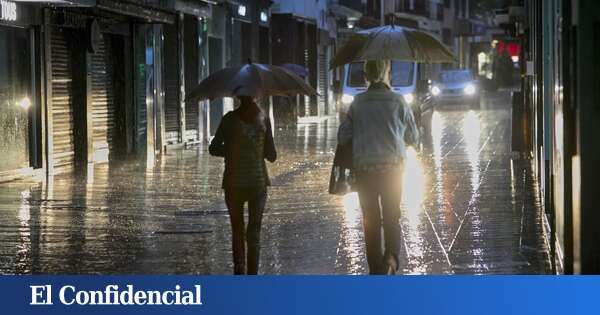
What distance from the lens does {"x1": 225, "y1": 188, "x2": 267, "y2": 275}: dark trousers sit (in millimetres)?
10477

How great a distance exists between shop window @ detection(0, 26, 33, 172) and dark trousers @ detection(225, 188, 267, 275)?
11218mm

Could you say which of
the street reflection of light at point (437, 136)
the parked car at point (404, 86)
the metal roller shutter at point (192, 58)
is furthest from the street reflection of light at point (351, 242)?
the parked car at point (404, 86)

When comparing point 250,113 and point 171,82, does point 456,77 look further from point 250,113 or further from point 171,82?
point 250,113

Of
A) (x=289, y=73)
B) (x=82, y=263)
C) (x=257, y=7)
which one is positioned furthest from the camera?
(x=257, y=7)

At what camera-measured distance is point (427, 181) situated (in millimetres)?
20438

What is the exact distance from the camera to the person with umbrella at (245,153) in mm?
A: 10461

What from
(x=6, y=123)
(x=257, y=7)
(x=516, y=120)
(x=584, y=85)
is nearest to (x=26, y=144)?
(x=6, y=123)

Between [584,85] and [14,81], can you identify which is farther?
[14,81]

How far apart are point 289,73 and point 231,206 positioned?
1302 mm

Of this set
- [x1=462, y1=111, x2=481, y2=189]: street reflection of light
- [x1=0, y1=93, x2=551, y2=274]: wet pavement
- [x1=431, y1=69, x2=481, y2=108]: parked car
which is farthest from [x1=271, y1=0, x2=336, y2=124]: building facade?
[x1=0, y1=93, x2=551, y2=274]: wet pavement

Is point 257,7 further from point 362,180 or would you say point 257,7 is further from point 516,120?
point 362,180

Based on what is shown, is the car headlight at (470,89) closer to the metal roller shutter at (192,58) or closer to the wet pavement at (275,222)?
the metal roller shutter at (192,58)

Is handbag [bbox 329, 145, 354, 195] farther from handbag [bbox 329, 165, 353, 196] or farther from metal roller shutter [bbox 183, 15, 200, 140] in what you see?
metal roller shutter [bbox 183, 15, 200, 140]

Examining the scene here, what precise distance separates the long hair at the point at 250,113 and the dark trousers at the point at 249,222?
510 millimetres
